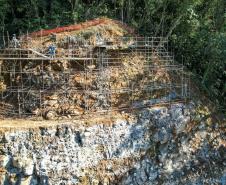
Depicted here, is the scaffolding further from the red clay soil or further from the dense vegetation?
the dense vegetation

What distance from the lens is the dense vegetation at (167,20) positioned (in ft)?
53.9

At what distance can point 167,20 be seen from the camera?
56.5 ft

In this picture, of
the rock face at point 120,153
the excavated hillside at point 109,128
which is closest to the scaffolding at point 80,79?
the excavated hillside at point 109,128

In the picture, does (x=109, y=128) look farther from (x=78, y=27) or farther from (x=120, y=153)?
(x=78, y=27)

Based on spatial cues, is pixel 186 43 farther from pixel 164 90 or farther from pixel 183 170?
pixel 183 170

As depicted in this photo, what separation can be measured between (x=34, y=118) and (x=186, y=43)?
20.4 ft

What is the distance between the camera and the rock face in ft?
42.6

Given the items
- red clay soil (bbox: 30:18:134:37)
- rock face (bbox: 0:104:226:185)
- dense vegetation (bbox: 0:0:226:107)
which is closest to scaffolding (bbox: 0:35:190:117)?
red clay soil (bbox: 30:18:134:37)

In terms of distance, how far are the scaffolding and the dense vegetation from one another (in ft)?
4.77

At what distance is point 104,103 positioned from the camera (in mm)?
14750

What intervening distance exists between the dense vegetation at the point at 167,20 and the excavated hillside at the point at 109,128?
1166 mm

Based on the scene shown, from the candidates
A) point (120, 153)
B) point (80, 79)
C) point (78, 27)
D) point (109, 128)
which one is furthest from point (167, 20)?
point (120, 153)

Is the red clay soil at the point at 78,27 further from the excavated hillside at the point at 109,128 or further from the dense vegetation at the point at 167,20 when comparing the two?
the dense vegetation at the point at 167,20

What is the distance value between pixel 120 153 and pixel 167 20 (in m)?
5.83
